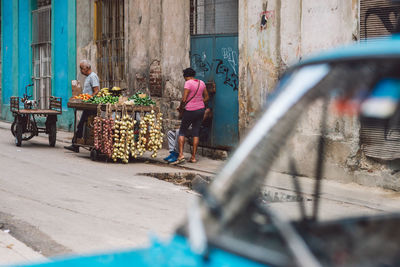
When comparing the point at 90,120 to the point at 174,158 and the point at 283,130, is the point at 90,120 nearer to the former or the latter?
the point at 174,158

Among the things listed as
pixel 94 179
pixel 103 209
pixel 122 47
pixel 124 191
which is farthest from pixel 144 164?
pixel 122 47

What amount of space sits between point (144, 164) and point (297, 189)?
10.1 m

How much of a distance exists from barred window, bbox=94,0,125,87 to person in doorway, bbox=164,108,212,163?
4527 millimetres

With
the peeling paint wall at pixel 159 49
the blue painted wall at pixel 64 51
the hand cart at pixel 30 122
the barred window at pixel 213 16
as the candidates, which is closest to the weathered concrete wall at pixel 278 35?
the barred window at pixel 213 16

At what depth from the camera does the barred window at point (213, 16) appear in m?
13.3

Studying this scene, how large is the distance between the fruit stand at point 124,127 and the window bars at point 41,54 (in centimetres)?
1030

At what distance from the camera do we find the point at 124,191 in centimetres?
905

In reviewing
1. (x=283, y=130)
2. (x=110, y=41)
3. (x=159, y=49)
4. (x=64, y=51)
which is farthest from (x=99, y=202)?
(x=64, y=51)

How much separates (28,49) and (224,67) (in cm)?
1268

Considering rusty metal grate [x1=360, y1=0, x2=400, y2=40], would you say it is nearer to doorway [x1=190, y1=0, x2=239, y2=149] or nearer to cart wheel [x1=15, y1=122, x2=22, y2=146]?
doorway [x1=190, y1=0, x2=239, y2=149]

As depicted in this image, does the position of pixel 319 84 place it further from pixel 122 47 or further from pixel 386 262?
pixel 122 47

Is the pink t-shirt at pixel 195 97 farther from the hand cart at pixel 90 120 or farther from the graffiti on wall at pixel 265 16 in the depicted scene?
the graffiti on wall at pixel 265 16

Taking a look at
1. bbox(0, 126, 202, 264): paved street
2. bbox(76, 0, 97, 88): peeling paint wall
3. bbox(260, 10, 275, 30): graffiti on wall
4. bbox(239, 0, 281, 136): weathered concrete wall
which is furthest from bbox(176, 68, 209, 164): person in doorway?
bbox(76, 0, 97, 88): peeling paint wall

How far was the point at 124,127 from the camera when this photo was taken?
11852 millimetres
